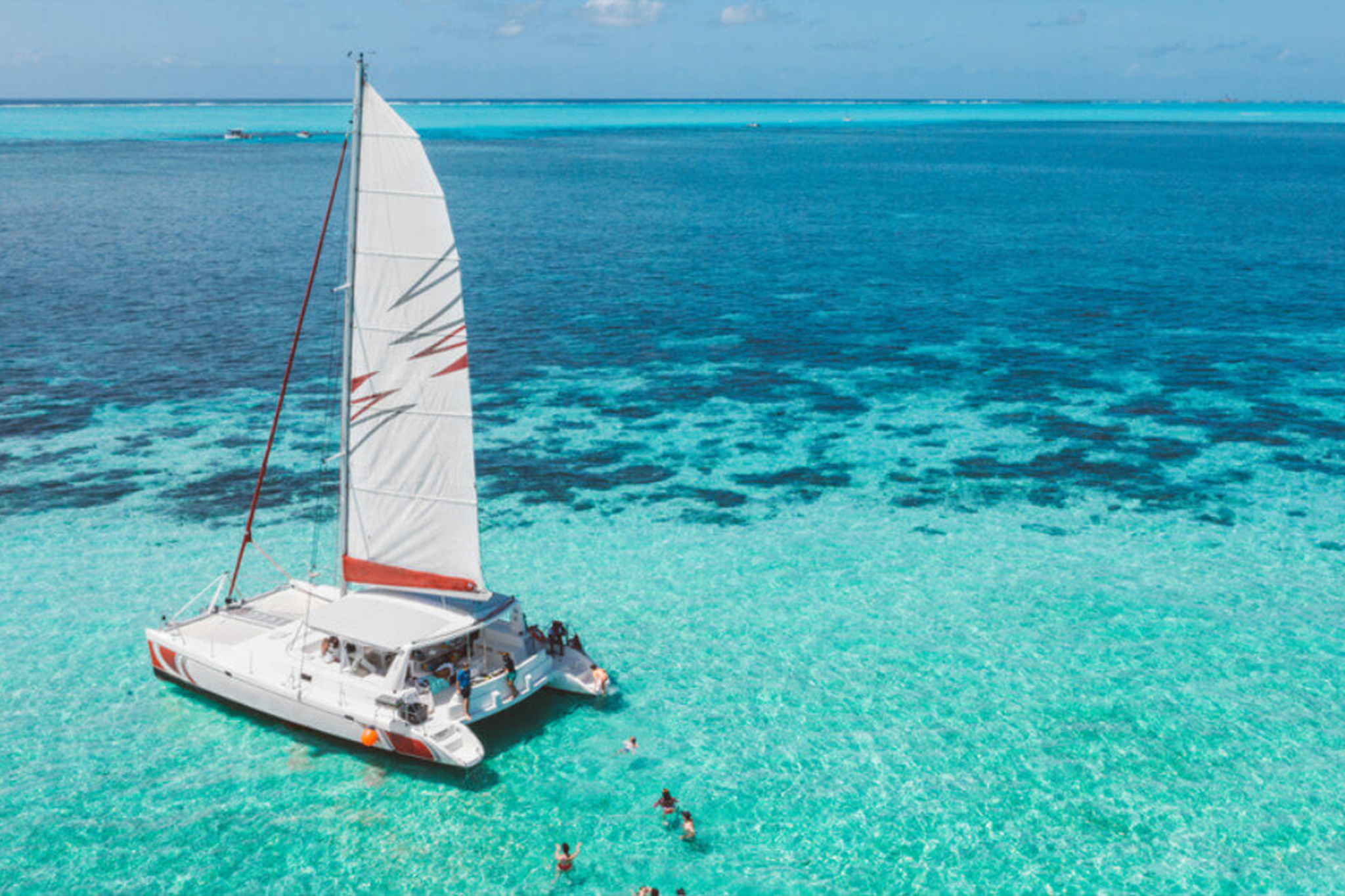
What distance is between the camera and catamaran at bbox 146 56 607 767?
997 inches

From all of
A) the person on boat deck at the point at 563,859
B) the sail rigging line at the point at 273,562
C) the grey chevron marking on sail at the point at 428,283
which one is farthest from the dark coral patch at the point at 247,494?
the person on boat deck at the point at 563,859

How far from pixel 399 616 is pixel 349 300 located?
8555 mm

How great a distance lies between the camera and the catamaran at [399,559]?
25.3m

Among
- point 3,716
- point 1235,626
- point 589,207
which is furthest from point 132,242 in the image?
point 1235,626

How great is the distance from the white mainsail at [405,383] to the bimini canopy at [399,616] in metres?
0.58

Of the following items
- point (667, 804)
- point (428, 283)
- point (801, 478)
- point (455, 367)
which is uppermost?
point (428, 283)

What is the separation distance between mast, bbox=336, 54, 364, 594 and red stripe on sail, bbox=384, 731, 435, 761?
522 centimetres

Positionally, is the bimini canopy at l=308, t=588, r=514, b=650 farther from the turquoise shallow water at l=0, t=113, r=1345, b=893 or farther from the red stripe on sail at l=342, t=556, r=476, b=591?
the turquoise shallow water at l=0, t=113, r=1345, b=893

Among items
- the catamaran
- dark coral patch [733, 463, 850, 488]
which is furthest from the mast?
dark coral patch [733, 463, 850, 488]

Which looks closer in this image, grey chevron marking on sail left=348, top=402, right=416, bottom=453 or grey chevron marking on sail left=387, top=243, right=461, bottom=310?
grey chevron marking on sail left=387, top=243, right=461, bottom=310

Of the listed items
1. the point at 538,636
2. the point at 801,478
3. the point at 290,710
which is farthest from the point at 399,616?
the point at 801,478

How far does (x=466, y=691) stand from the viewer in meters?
26.4

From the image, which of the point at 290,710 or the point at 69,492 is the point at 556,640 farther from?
the point at 69,492

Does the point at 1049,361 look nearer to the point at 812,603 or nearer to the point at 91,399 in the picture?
the point at 812,603
